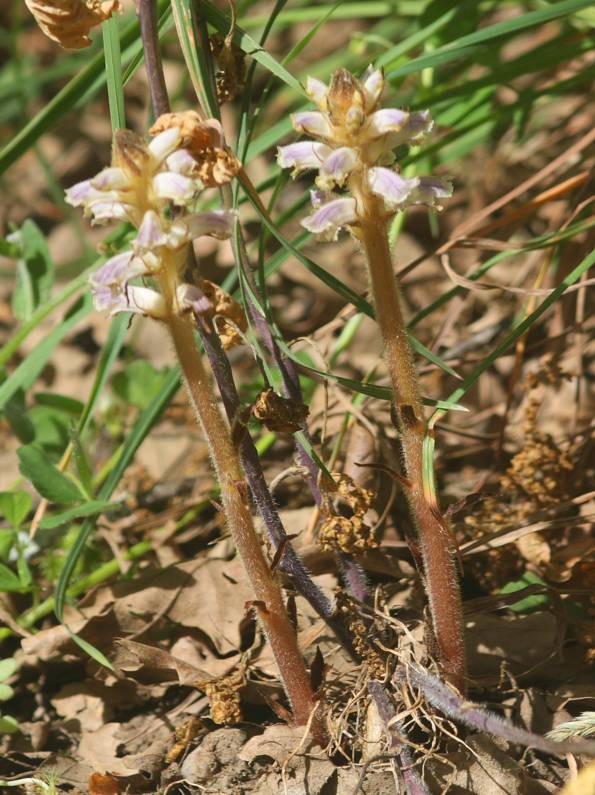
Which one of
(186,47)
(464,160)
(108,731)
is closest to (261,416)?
(186,47)

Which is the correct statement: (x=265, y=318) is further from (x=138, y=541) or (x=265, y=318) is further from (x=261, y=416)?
(x=138, y=541)

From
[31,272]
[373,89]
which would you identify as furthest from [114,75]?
[31,272]

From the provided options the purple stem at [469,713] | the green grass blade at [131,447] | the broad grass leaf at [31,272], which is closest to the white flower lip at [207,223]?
the green grass blade at [131,447]

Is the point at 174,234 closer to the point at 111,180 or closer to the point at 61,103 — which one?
the point at 111,180

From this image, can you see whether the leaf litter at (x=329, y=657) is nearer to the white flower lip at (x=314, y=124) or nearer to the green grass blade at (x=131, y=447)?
the green grass blade at (x=131, y=447)

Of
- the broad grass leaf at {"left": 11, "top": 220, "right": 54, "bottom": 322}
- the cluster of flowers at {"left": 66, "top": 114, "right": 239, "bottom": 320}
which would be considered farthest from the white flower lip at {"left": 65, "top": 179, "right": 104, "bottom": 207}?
the broad grass leaf at {"left": 11, "top": 220, "right": 54, "bottom": 322}

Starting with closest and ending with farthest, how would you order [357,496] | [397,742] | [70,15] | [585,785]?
[585,785]
[70,15]
[397,742]
[357,496]

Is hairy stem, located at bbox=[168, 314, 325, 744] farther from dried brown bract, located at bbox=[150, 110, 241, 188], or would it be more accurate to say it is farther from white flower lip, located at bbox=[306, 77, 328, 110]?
white flower lip, located at bbox=[306, 77, 328, 110]
